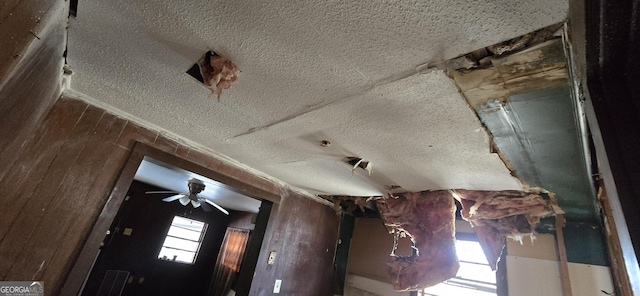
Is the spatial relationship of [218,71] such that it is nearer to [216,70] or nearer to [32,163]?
[216,70]

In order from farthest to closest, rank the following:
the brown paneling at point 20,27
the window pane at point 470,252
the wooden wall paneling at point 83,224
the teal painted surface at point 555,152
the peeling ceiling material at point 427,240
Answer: the window pane at point 470,252 → the peeling ceiling material at point 427,240 → the wooden wall paneling at point 83,224 → the teal painted surface at point 555,152 → the brown paneling at point 20,27

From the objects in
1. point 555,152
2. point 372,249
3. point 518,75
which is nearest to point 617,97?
point 518,75

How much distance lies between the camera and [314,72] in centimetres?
96

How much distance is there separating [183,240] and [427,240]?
17.2 ft

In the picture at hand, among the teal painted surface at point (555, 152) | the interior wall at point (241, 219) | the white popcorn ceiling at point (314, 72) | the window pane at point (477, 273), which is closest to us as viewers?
the white popcorn ceiling at point (314, 72)

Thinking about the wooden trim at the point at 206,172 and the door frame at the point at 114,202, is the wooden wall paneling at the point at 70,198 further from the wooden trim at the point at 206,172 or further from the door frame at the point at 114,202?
the wooden trim at the point at 206,172

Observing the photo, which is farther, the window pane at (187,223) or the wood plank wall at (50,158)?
the window pane at (187,223)

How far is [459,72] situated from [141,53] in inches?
48.5

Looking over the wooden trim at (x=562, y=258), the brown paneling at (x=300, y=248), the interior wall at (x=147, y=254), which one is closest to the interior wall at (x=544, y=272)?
the wooden trim at (x=562, y=258)

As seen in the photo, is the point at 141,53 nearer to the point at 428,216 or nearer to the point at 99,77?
the point at 99,77

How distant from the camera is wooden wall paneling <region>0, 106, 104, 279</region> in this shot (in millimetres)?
1270

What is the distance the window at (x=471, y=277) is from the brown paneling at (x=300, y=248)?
1123mm

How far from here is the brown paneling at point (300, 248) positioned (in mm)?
2516

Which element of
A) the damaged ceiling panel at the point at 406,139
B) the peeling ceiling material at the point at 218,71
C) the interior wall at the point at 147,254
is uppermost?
the damaged ceiling panel at the point at 406,139
